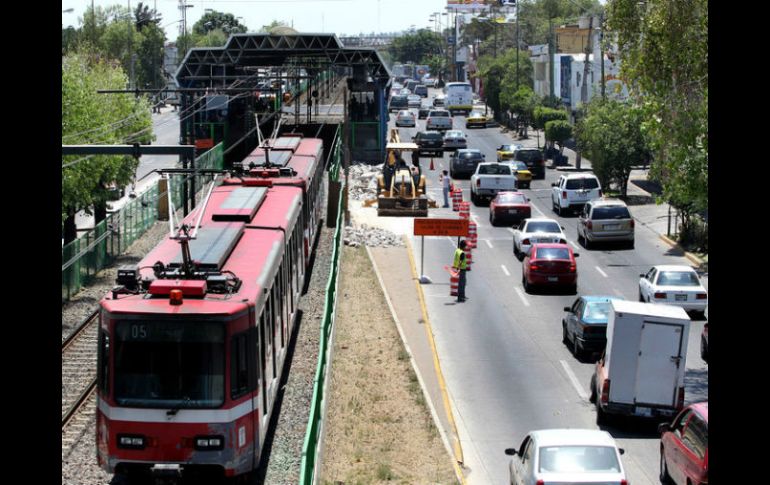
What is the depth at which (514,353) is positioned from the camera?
25.4 m

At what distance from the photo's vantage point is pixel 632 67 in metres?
27.2

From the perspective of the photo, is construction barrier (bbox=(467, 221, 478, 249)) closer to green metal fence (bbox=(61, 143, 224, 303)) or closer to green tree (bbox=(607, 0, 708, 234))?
green metal fence (bbox=(61, 143, 224, 303))

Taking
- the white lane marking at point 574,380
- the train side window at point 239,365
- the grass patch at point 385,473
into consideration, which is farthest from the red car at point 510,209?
the train side window at point 239,365

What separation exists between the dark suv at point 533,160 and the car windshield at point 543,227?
22885 mm

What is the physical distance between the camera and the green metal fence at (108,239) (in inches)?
1140

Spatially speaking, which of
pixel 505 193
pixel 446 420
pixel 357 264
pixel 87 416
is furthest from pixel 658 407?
pixel 505 193

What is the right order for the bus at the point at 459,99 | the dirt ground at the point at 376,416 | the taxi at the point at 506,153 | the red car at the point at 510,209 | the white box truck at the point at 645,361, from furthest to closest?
the bus at the point at 459,99 < the taxi at the point at 506,153 < the red car at the point at 510,209 < the white box truck at the point at 645,361 < the dirt ground at the point at 376,416

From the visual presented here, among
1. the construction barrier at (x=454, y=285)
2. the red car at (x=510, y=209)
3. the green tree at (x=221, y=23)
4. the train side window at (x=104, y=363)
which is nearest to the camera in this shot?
the train side window at (x=104, y=363)

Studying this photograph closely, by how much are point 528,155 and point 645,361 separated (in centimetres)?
4233

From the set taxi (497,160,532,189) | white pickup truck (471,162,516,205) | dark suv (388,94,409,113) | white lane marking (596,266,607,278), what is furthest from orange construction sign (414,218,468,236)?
dark suv (388,94,409,113)

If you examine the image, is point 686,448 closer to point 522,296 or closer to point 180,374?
point 180,374

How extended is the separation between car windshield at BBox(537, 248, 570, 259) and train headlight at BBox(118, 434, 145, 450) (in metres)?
21.1

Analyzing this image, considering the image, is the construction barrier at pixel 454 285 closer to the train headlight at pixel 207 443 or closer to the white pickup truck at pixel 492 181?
the white pickup truck at pixel 492 181

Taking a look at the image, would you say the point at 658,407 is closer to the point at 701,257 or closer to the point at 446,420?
the point at 446,420
